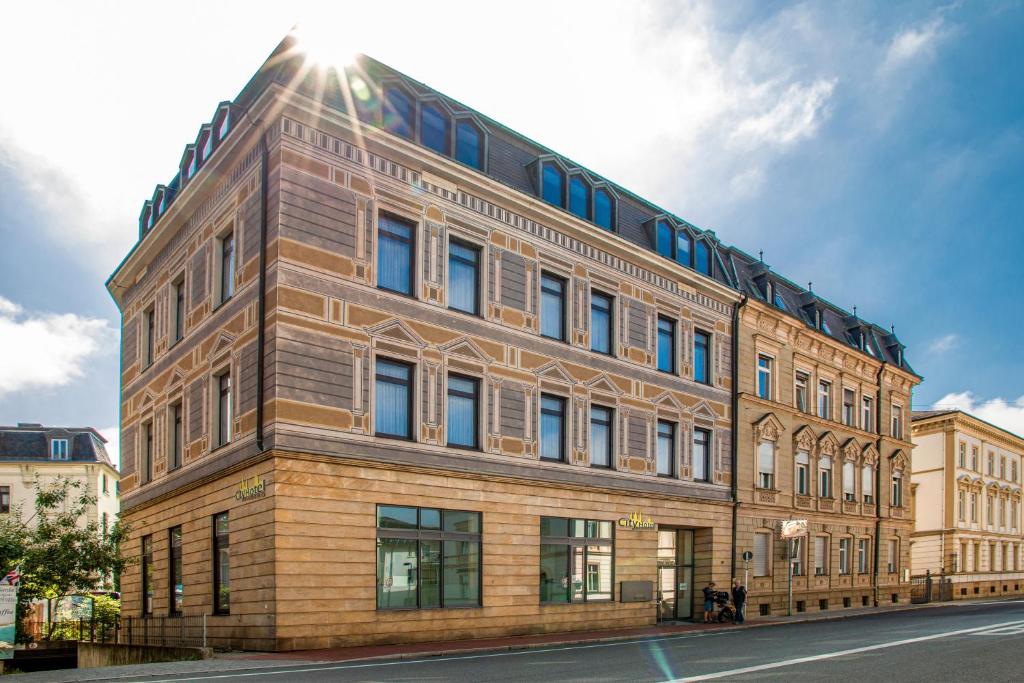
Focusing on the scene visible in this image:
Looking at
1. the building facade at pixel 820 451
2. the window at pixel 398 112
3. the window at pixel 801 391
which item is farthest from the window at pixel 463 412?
the window at pixel 801 391

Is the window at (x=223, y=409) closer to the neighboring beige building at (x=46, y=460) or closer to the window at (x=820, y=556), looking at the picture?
the window at (x=820, y=556)

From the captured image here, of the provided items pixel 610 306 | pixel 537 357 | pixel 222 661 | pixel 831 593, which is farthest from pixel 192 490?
pixel 831 593

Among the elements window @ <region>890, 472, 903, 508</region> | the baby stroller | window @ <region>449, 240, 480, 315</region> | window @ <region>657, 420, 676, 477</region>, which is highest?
window @ <region>449, 240, 480, 315</region>

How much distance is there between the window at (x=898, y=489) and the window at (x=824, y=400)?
26.3 feet

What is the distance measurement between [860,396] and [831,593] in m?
9.73

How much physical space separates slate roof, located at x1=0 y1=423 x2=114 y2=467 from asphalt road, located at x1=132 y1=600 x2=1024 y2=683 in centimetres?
5833

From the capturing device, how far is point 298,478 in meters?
21.2

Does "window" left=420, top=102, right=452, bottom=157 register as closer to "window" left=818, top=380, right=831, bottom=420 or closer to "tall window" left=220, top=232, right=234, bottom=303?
"tall window" left=220, top=232, right=234, bottom=303

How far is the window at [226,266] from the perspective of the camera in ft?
81.4

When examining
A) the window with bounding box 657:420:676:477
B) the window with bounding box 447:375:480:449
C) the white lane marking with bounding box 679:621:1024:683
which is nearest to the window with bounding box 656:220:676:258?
the window with bounding box 657:420:676:477

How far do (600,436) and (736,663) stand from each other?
48.4ft

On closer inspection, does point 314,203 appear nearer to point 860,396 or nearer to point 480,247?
point 480,247

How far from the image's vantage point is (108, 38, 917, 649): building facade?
22.0 meters

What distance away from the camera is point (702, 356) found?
3506 cm
